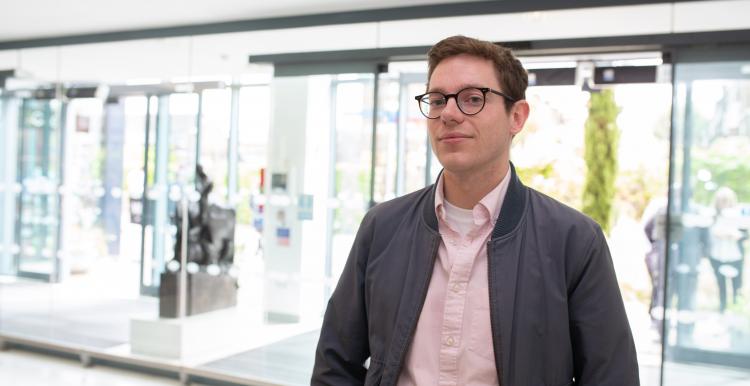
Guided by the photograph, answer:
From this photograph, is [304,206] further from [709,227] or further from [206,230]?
[709,227]

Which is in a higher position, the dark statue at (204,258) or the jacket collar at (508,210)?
the jacket collar at (508,210)

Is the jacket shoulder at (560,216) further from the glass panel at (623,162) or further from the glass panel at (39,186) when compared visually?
the glass panel at (39,186)

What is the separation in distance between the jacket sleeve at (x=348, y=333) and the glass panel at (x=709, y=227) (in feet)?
11.6

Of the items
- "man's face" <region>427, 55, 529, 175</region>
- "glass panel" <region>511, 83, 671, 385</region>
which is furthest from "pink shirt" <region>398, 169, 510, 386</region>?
"glass panel" <region>511, 83, 671, 385</region>

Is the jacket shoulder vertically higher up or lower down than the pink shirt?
higher up

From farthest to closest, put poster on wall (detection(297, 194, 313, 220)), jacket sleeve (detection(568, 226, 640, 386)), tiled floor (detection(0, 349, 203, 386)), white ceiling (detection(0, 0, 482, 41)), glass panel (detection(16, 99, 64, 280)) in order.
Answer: glass panel (detection(16, 99, 64, 280)), tiled floor (detection(0, 349, 203, 386)), poster on wall (detection(297, 194, 313, 220)), white ceiling (detection(0, 0, 482, 41)), jacket sleeve (detection(568, 226, 640, 386))

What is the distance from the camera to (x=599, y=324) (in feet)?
4.62

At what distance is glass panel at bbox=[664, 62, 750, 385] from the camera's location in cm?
445

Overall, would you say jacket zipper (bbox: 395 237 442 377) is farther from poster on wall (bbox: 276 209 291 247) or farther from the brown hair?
poster on wall (bbox: 276 209 291 247)

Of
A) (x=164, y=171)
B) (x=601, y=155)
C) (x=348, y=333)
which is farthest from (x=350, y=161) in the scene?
(x=348, y=333)

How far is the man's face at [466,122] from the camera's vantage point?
1.44m

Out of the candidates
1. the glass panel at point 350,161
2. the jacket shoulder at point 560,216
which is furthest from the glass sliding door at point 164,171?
the jacket shoulder at point 560,216

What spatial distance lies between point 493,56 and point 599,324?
0.59 meters

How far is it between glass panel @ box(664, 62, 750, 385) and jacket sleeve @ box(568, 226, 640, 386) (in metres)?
3.45
